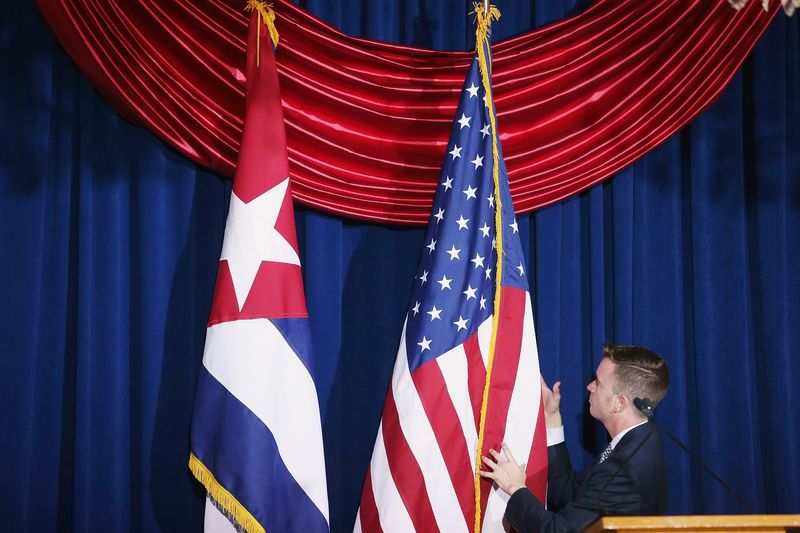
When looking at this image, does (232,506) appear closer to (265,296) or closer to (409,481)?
(409,481)

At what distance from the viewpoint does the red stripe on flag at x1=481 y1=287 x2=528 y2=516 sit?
3.02 metres

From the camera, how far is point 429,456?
9.86 feet

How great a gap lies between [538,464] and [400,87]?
5.30 ft

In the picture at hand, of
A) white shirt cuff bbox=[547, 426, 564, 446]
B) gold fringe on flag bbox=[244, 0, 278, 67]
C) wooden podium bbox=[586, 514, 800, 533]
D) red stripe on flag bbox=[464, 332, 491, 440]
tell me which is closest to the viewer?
wooden podium bbox=[586, 514, 800, 533]

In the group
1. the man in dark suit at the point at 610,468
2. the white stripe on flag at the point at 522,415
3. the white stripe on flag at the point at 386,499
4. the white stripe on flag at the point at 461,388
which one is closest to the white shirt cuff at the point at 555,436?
the man in dark suit at the point at 610,468

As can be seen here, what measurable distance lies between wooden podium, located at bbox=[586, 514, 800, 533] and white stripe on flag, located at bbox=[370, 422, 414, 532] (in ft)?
3.30

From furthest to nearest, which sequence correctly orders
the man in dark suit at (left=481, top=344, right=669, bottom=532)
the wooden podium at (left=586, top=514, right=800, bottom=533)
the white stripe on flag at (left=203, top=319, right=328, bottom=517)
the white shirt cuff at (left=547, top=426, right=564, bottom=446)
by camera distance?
the white shirt cuff at (left=547, top=426, right=564, bottom=446)
the white stripe on flag at (left=203, top=319, right=328, bottom=517)
the man in dark suit at (left=481, top=344, right=669, bottom=532)
the wooden podium at (left=586, top=514, right=800, bottom=533)

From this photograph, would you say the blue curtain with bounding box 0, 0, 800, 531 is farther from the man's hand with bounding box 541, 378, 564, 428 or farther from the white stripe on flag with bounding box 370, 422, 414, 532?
the white stripe on flag with bounding box 370, 422, 414, 532

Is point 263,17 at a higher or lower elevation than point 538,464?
higher

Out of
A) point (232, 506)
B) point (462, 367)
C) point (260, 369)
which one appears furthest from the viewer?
point (462, 367)

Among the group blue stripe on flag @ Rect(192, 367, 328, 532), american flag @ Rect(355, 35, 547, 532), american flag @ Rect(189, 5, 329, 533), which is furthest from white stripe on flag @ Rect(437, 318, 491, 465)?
blue stripe on flag @ Rect(192, 367, 328, 532)

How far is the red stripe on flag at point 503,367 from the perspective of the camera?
3.02 m

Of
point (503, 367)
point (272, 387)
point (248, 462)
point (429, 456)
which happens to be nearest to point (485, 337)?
point (503, 367)

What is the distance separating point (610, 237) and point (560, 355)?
0.61 meters
